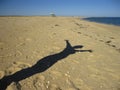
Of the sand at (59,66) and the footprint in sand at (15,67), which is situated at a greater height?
the footprint in sand at (15,67)

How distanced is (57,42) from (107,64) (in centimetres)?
324

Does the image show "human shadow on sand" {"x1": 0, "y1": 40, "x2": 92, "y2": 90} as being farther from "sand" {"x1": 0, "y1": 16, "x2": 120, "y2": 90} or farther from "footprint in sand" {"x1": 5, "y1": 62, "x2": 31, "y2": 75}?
"footprint in sand" {"x1": 5, "y1": 62, "x2": 31, "y2": 75}

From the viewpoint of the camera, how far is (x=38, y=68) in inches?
228

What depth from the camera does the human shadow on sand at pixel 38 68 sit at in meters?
4.91

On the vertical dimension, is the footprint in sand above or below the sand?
above

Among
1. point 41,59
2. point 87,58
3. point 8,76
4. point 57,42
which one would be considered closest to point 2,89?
point 8,76

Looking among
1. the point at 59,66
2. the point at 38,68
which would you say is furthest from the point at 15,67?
the point at 59,66

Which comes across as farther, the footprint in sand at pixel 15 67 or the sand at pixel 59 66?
the footprint in sand at pixel 15 67

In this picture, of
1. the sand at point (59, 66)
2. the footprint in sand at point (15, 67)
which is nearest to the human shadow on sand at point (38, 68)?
the sand at point (59, 66)

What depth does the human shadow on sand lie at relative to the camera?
4.91 metres

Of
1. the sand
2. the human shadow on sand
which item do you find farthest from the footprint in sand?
the human shadow on sand

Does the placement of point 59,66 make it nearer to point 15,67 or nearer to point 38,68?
point 38,68

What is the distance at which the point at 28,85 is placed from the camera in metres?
4.77

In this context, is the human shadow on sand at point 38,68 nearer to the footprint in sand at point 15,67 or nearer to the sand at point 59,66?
the sand at point 59,66
